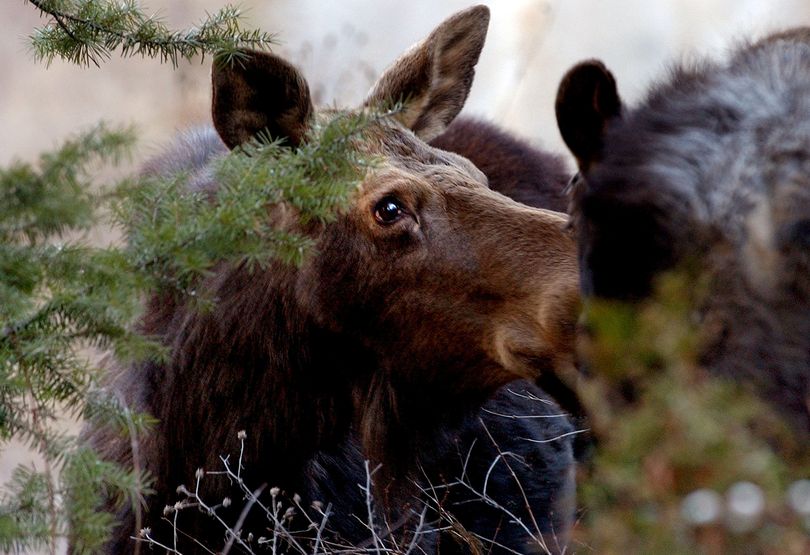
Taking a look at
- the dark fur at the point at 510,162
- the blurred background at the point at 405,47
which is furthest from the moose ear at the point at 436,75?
the blurred background at the point at 405,47

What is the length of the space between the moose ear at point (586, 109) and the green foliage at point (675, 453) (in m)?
1.07

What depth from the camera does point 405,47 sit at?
16828mm

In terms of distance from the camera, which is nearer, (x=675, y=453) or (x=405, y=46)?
(x=675, y=453)

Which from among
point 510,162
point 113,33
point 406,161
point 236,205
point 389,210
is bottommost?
point 510,162

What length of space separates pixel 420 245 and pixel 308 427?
90 cm

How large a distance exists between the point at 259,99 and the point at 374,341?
1.00m

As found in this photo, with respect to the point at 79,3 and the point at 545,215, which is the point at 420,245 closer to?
the point at 545,215

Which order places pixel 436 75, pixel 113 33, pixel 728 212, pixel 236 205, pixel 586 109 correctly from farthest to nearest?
pixel 436 75, pixel 113 33, pixel 586 109, pixel 236 205, pixel 728 212

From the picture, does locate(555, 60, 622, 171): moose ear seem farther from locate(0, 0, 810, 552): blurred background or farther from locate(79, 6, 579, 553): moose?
locate(0, 0, 810, 552): blurred background

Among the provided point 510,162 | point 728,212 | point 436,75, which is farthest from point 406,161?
point 510,162

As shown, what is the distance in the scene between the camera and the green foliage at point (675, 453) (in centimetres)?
231

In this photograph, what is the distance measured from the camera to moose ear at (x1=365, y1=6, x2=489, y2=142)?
504 cm

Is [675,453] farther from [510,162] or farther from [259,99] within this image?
[510,162]

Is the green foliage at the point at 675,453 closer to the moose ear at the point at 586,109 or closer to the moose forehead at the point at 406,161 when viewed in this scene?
the moose ear at the point at 586,109
